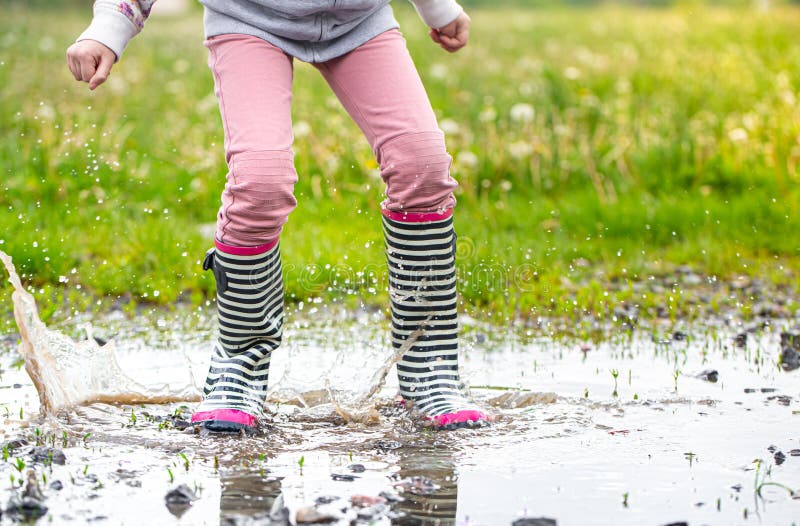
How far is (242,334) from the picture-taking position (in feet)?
11.5

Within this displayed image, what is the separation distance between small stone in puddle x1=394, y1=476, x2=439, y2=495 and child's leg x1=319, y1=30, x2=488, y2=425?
56 cm

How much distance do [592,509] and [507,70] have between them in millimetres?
9082

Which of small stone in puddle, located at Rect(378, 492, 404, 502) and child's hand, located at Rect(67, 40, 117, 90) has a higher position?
child's hand, located at Rect(67, 40, 117, 90)

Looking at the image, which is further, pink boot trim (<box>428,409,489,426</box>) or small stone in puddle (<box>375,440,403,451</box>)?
pink boot trim (<box>428,409,489,426</box>)

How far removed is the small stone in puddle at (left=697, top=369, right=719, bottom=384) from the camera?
157 inches

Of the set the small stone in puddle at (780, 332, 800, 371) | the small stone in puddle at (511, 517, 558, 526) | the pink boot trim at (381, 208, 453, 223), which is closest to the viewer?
the small stone in puddle at (511, 517, 558, 526)

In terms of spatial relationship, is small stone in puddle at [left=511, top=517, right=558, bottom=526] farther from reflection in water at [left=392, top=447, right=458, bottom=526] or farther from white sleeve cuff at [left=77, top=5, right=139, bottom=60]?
white sleeve cuff at [left=77, top=5, right=139, bottom=60]

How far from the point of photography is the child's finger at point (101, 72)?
3.19 metres

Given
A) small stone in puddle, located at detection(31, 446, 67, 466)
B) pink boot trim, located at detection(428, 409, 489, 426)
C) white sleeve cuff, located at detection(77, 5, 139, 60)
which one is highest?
white sleeve cuff, located at detection(77, 5, 139, 60)

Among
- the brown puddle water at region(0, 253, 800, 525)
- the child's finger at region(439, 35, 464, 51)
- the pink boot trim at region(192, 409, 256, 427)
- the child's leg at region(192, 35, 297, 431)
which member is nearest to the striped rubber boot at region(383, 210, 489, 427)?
the brown puddle water at region(0, 253, 800, 525)

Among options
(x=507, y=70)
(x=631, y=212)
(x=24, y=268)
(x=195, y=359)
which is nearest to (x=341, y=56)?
(x=195, y=359)

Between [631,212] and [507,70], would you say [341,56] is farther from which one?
[507,70]

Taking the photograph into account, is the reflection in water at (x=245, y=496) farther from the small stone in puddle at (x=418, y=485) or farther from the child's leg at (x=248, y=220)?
the child's leg at (x=248, y=220)

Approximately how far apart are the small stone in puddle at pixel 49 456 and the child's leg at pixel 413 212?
1129 mm
